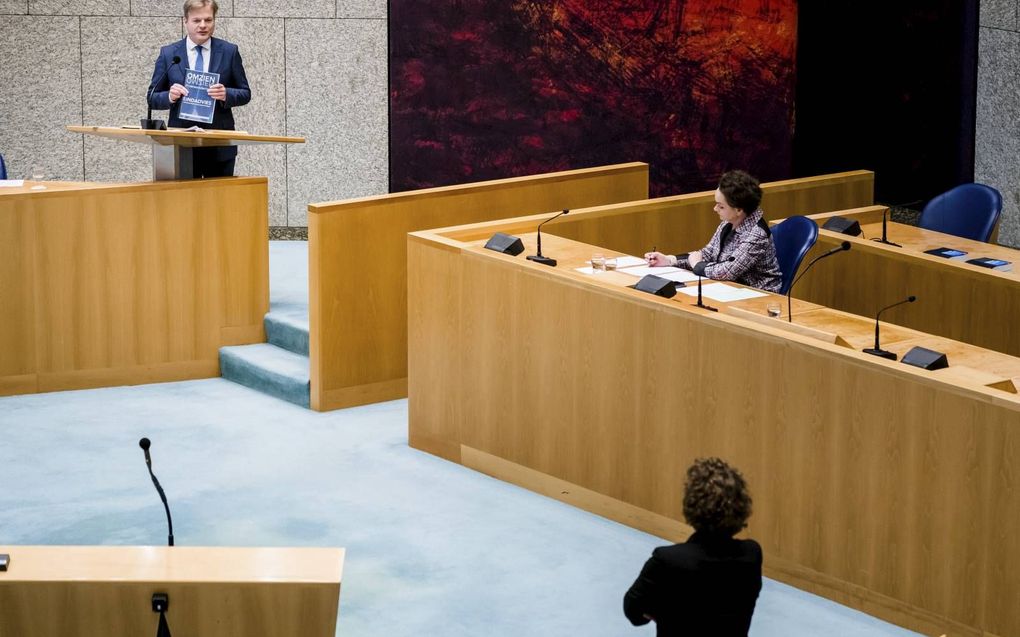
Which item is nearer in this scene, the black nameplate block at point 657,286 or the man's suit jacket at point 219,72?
the black nameplate block at point 657,286

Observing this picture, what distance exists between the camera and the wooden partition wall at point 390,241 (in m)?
6.76

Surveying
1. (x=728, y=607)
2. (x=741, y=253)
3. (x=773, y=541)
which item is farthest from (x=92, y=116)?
(x=728, y=607)

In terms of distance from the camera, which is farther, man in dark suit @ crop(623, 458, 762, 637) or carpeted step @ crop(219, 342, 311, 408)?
carpeted step @ crop(219, 342, 311, 408)

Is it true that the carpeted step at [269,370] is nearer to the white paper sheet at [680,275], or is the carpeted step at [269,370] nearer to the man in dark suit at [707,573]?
the white paper sheet at [680,275]

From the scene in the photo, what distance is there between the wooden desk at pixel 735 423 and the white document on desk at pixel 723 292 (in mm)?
222

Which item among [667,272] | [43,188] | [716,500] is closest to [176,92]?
[43,188]

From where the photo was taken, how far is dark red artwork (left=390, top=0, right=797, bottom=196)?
9.68 m

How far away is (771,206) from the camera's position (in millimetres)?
7930

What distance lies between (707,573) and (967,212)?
195 inches

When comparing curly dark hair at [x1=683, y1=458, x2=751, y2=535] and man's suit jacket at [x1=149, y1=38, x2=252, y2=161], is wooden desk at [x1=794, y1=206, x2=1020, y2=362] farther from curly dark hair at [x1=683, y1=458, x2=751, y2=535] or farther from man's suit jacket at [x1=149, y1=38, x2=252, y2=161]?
curly dark hair at [x1=683, y1=458, x2=751, y2=535]

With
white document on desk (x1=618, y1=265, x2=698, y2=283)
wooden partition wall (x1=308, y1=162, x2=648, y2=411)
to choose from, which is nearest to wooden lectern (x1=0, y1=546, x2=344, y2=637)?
white document on desk (x1=618, y1=265, x2=698, y2=283)

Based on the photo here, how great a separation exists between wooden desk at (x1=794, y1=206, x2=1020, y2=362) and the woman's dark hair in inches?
32.7

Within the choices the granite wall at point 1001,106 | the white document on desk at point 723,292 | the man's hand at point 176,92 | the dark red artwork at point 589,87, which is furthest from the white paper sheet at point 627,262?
the dark red artwork at point 589,87

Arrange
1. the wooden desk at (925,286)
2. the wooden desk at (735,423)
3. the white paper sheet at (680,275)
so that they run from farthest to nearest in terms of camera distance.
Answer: the wooden desk at (925,286) → the white paper sheet at (680,275) → the wooden desk at (735,423)
